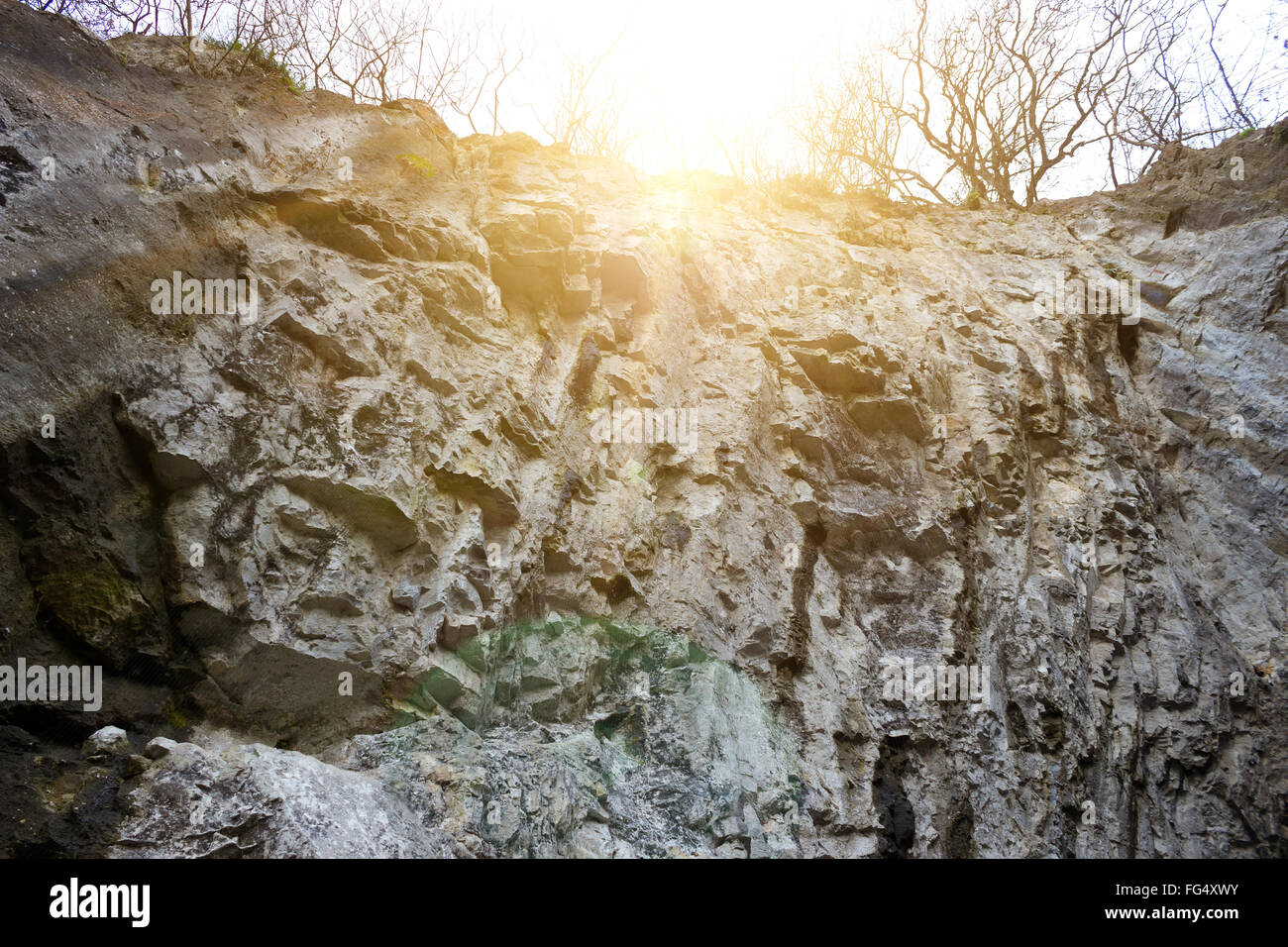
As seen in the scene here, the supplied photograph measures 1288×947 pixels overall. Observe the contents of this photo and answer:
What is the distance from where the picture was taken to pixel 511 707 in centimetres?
539

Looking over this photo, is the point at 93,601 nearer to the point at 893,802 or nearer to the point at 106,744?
the point at 106,744

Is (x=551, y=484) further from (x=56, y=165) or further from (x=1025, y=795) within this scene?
(x=1025, y=795)

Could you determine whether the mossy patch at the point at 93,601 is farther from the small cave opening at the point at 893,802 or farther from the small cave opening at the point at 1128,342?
the small cave opening at the point at 1128,342

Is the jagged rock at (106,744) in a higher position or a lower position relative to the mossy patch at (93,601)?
lower

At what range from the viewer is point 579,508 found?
6406 millimetres

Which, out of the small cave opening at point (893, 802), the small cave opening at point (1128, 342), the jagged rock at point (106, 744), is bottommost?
the small cave opening at point (893, 802)

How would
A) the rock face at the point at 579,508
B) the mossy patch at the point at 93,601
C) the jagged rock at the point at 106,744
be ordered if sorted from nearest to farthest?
the jagged rock at the point at 106,744
the mossy patch at the point at 93,601
the rock face at the point at 579,508

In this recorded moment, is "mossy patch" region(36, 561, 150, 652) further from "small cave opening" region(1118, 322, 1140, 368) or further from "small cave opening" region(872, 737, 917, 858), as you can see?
"small cave opening" region(1118, 322, 1140, 368)

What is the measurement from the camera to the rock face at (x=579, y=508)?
452cm

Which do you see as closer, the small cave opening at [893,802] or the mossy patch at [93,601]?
the mossy patch at [93,601]

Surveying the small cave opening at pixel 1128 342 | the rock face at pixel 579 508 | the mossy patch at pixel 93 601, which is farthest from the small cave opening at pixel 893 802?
the small cave opening at pixel 1128 342

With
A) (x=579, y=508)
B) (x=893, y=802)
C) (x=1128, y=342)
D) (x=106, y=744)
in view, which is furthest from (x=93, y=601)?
(x=1128, y=342)

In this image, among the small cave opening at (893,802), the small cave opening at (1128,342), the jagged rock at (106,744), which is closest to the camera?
the jagged rock at (106,744)

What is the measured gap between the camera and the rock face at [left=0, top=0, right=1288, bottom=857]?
452 cm
